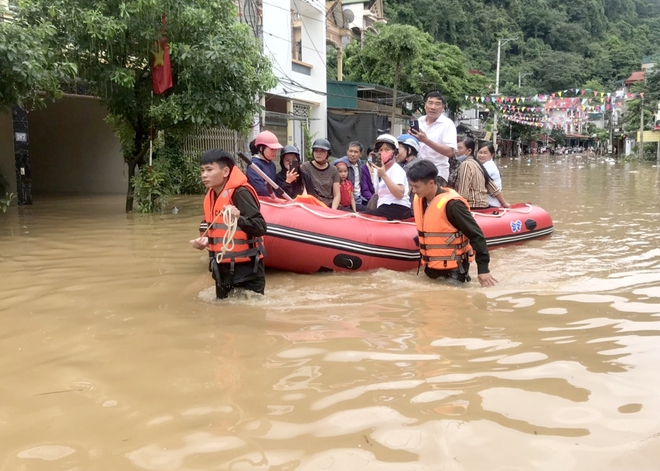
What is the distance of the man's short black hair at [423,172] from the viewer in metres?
4.48

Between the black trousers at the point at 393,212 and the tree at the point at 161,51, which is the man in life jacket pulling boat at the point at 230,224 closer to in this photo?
the black trousers at the point at 393,212

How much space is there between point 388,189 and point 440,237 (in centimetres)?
120

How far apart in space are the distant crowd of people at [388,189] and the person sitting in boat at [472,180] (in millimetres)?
11

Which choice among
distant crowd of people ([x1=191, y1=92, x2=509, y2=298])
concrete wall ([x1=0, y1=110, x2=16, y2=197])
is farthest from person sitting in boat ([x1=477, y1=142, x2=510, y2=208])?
concrete wall ([x1=0, y1=110, x2=16, y2=197])

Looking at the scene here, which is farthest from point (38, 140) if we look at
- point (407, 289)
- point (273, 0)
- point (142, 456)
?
point (142, 456)

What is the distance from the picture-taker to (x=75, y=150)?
14.5 m

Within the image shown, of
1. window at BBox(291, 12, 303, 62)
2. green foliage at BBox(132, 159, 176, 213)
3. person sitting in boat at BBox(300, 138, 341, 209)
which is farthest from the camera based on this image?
window at BBox(291, 12, 303, 62)

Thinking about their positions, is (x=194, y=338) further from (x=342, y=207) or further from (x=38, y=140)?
(x=38, y=140)

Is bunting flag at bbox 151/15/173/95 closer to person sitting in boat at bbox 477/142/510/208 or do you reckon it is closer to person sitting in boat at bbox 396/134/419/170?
person sitting in boat at bbox 396/134/419/170

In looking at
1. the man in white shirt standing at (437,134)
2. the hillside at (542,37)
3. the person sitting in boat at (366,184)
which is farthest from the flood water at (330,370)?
the hillside at (542,37)

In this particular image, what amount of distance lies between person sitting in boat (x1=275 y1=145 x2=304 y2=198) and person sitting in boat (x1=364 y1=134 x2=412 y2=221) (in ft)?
3.17

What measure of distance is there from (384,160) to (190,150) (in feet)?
30.6

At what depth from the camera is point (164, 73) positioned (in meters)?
8.84

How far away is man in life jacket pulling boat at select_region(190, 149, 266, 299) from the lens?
3969mm
